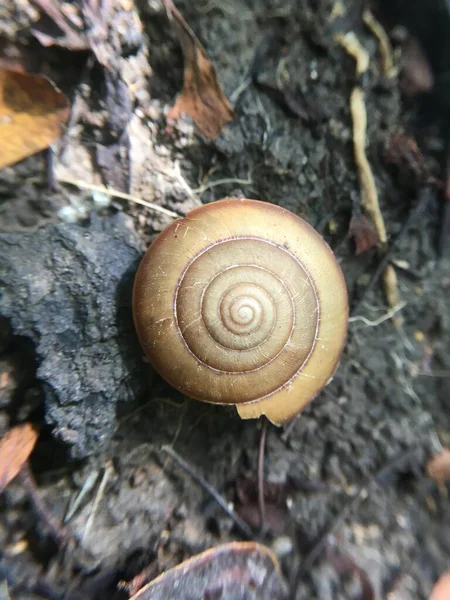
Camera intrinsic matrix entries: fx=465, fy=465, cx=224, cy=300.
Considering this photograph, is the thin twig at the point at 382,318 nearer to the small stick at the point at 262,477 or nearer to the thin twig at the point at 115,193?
the small stick at the point at 262,477

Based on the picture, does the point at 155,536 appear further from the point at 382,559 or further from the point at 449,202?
the point at 449,202

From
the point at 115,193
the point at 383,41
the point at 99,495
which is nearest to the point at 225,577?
the point at 99,495

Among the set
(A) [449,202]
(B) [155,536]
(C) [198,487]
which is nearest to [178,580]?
(B) [155,536]

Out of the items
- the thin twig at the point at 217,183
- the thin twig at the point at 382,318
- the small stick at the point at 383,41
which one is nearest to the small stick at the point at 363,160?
the small stick at the point at 383,41

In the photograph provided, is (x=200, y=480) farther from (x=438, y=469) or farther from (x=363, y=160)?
(x=363, y=160)

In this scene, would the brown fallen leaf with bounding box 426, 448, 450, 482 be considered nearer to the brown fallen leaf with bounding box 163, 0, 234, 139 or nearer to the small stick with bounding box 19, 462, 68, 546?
the small stick with bounding box 19, 462, 68, 546
